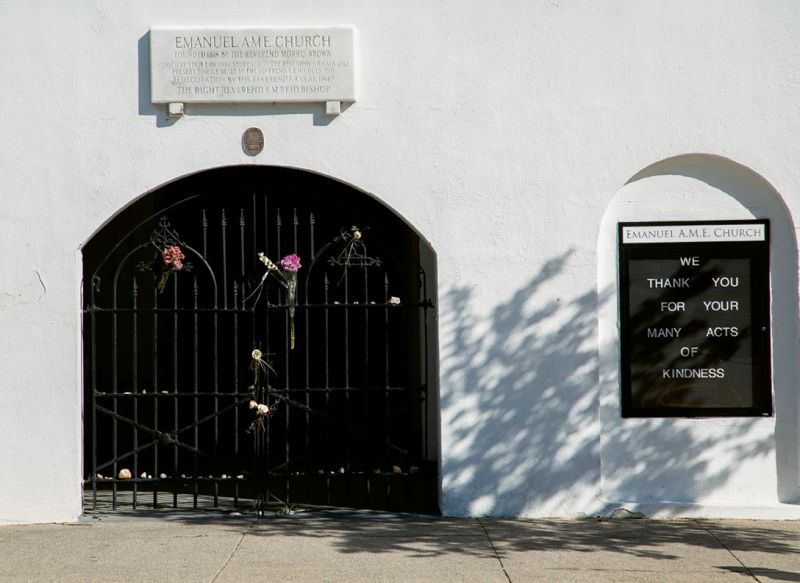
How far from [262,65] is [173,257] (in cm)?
159

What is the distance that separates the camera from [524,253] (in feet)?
25.6

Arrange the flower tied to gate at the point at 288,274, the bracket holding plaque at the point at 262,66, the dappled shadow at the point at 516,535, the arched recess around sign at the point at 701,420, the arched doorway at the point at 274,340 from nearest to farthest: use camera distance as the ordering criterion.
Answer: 1. the dappled shadow at the point at 516,535
2. the bracket holding plaque at the point at 262,66
3. the arched recess around sign at the point at 701,420
4. the flower tied to gate at the point at 288,274
5. the arched doorway at the point at 274,340

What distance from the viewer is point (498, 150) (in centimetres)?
780

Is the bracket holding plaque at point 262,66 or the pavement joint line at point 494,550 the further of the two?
the bracket holding plaque at point 262,66

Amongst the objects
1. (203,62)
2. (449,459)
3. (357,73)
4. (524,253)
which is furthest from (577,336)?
(203,62)

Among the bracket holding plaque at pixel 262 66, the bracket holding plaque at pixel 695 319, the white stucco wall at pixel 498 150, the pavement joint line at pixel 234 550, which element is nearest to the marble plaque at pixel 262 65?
the bracket holding plaque at pixel 262 66

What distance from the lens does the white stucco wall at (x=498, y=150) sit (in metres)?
7.75

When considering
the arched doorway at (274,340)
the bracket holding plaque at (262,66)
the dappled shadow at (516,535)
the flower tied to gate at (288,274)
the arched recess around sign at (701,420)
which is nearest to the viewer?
the dappled shadow at (516,535)

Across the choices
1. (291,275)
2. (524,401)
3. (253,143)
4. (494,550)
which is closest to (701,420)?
(524,401)

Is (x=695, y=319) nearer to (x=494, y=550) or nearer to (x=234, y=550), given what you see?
(x=494, y=550)

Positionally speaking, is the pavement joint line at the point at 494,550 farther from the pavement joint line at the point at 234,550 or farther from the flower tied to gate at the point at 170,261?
the flower tied to gate at the point at 170,261

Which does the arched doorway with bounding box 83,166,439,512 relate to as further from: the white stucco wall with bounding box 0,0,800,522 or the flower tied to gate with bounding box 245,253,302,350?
the white stucco wall with bounding box 0,0,800,522

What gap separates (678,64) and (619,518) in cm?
340

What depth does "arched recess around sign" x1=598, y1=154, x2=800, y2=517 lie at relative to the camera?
7828mm
